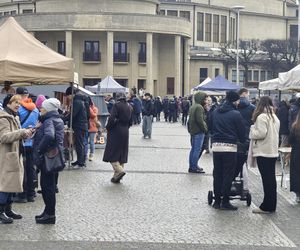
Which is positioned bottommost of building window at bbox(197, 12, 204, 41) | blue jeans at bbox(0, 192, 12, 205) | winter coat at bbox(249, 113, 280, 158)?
blue jeans at bbox(0, 192, 12, 205)

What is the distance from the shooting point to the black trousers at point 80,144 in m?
15.6

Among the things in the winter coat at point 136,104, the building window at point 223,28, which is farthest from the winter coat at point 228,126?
the building window at point 223,28

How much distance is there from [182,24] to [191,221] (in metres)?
59.8

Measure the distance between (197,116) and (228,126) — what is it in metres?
4.47

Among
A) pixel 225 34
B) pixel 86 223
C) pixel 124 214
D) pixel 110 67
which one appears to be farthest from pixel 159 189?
pixel 225 34

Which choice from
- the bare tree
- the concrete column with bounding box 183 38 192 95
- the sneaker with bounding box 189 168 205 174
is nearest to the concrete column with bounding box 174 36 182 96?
the concrete column with bounding box 183 38 192 95

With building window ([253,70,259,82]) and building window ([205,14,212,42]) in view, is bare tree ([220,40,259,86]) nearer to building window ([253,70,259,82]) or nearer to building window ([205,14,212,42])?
building window ([253,70,259,82])

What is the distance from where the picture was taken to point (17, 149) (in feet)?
30.0

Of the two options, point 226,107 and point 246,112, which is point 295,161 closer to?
point 246,112

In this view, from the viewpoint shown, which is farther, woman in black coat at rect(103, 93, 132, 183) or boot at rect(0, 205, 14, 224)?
woman in black coat at rect(103, 93, 132, 183)

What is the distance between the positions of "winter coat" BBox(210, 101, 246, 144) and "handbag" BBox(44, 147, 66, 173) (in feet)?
8.68

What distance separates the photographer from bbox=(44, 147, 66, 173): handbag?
9.20 meters

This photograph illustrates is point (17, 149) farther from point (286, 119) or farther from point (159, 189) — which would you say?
point (286, 119)

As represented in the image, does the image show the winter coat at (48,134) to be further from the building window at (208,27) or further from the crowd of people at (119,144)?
the building window at (208,27)
